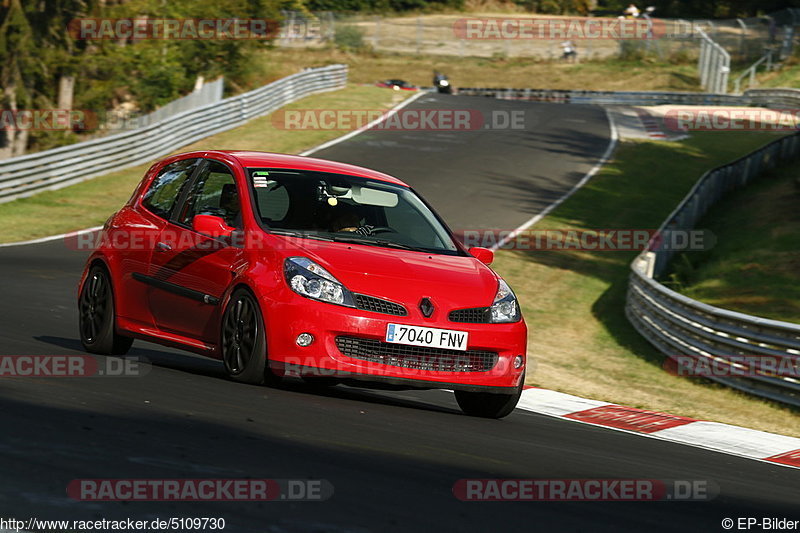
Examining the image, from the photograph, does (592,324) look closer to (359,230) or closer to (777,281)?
(777,281)

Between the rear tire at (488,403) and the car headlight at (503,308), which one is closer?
Answer: the car headlight at (503,308)

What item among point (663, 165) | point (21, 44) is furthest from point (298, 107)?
point (663, 165)

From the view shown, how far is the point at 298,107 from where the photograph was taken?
41.0m

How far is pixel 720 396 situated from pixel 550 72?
61535mm

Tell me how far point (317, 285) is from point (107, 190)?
2064cm

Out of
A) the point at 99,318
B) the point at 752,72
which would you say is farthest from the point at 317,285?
the point at 752,72

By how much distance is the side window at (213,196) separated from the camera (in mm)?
8680

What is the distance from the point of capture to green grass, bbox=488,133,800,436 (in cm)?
1245

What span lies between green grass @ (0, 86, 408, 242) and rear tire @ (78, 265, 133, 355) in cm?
1169

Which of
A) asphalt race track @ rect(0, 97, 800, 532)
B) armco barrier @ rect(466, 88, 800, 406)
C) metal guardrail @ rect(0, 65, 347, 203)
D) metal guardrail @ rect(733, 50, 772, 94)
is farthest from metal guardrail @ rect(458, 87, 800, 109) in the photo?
asphalt race track @ rect(0, 97, 800, 532)

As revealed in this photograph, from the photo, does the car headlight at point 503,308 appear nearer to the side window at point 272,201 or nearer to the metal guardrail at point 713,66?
the side window at point 272,201

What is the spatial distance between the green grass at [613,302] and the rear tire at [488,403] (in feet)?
10.4

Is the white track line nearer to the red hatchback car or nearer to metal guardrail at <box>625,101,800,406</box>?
metal guardrail at <box>625,101,800,406</box>

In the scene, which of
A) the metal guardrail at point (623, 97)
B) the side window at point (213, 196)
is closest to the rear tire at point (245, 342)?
the side window at point (213, 196)
